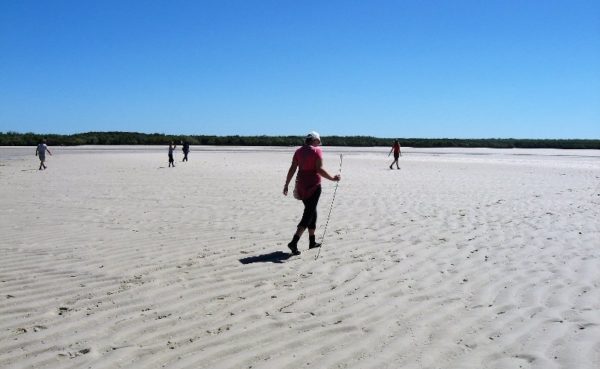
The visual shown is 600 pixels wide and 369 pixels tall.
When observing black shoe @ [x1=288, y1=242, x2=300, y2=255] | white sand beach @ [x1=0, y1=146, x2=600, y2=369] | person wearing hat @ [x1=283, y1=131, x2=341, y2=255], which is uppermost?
person wearing hat @ [x1=283, y1=131, x2=341, y2=255]

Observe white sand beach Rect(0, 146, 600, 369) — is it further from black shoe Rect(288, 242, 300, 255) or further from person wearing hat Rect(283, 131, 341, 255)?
person wearing hat Rect(283, 131, 341, 255)

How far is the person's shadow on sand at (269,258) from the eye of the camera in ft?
22.5

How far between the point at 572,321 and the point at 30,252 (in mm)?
6469

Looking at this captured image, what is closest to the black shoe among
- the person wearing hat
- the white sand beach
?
the person wearing hat

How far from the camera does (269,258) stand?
277 inches

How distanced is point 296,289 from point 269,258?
1.48 meters

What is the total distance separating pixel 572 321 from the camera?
A: 4613mm

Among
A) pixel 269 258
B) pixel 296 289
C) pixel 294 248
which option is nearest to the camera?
pixel 296 289

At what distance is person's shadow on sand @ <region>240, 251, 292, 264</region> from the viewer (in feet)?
22.5

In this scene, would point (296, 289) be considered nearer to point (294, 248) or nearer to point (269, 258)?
point (269, 258)

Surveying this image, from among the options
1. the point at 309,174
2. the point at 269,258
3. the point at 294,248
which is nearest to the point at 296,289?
the point at 269,258

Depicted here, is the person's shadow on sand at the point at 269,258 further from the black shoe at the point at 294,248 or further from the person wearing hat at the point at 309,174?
the person wearing hat at the point at 309,174

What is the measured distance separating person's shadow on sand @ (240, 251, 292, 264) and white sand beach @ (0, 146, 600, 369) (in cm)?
4

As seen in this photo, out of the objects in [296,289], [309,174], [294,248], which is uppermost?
[309,174]
